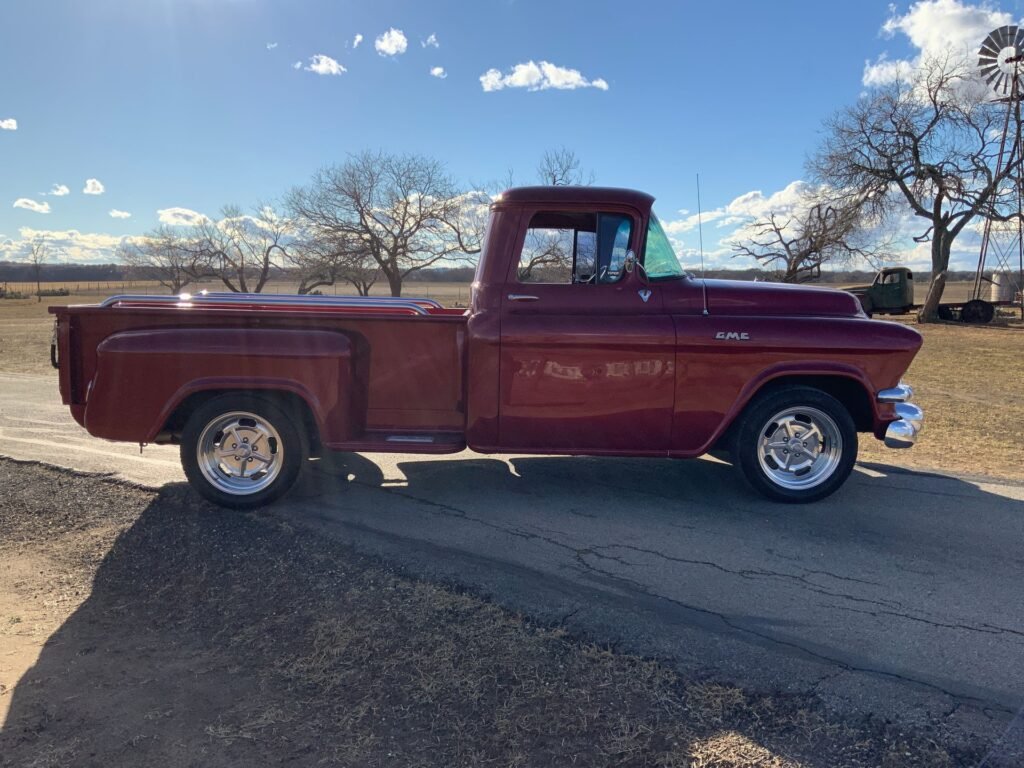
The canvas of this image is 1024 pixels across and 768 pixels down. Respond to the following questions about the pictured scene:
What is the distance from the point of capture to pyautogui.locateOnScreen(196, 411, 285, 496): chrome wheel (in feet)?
15.3

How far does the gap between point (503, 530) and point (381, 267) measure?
2769 centimetres

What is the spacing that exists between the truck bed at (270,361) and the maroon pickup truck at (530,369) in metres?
0.01

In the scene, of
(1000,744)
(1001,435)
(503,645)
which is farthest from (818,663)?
(1001,435)

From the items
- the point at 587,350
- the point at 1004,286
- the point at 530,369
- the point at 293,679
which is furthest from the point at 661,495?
the point at 1004,286

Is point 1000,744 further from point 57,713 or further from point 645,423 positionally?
point 57,713

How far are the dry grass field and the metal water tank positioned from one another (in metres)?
21.0

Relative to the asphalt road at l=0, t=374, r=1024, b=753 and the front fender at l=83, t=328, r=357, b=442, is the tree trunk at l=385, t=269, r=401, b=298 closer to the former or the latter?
the asphalt road at l=0, t=374, r=1024, b=753

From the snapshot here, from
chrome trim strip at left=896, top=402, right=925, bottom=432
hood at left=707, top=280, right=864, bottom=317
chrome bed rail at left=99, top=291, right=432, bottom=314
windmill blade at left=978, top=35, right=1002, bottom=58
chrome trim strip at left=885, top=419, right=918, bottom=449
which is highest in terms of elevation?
windmill blade at left=978, top=35, right=1002, bottom=58

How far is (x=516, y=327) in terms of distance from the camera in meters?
4.55

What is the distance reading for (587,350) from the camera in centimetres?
452

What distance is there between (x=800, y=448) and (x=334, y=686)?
358cm

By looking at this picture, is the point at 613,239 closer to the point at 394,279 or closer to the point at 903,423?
the point at 903,423

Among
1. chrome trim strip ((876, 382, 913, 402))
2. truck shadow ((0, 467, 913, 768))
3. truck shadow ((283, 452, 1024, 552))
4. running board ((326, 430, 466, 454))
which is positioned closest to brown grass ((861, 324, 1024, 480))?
truck shadow ((283, 452, 1024, 552))

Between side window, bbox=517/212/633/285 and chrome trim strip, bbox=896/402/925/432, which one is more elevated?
side window, bbox=517/212/633/285
